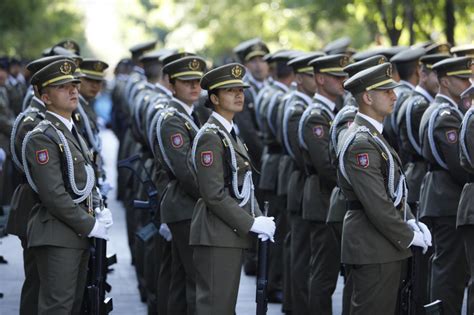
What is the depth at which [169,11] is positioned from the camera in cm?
3809

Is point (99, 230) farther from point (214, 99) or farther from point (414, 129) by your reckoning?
point (414, 129)

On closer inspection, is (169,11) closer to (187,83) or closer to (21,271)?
(21,271)

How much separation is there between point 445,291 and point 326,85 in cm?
186

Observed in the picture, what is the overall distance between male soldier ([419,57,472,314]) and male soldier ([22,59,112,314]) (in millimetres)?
2599

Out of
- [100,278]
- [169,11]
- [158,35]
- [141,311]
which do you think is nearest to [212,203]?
[100,278]

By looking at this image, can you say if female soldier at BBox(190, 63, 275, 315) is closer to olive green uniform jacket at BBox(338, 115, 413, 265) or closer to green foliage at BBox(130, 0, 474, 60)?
olive green uniform jacket at BBox(338, 115, 413, 265)

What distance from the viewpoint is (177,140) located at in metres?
8.74

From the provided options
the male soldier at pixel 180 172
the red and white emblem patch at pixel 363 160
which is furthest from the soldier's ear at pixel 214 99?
the red and white emblem patch at pixel 363 160

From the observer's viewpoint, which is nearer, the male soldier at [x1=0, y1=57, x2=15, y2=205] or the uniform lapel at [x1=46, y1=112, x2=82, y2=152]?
the uniform lapel at [x1=46, y1=112, x2=82, y2=152]

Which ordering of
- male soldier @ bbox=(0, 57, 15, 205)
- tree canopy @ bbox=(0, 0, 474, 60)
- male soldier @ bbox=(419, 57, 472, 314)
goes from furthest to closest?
tree canopy @ bbox=(0, 0, 474, 60) → male soldier @ bbox=(0, 57, 15, 205) → male soldier @ bbox=(419, 57, 472, 314)

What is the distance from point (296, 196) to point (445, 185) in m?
1.40

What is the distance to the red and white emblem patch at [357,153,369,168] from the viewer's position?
733 cm

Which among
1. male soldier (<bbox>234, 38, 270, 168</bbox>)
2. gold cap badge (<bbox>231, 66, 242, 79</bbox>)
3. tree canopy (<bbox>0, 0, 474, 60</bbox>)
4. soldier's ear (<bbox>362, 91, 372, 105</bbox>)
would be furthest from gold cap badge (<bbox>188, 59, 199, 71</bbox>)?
tree canopy (<bbox>0, 0, 474, 60</bbox>)

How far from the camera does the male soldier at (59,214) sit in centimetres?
749
